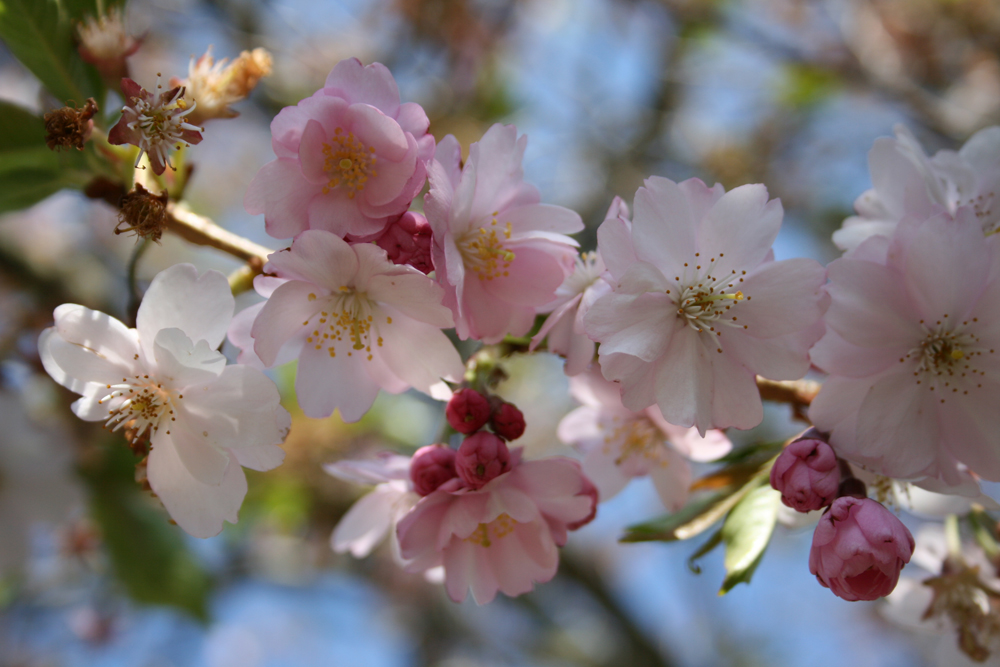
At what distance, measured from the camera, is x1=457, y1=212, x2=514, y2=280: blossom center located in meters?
1.07

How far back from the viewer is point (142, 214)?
964 millimetres

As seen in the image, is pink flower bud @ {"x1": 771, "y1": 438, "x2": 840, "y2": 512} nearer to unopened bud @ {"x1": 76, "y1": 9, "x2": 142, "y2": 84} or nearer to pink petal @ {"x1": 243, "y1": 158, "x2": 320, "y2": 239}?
pink petal @ {"x1": 243, "y1": 158, "x2": 320, "y2": 239}

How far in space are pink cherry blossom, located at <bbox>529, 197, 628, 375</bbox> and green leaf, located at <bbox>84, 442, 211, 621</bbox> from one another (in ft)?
5.85

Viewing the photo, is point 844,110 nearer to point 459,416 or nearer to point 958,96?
point 958,96

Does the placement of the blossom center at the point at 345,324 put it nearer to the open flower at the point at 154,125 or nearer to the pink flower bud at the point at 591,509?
the open flower at the point at 154,125

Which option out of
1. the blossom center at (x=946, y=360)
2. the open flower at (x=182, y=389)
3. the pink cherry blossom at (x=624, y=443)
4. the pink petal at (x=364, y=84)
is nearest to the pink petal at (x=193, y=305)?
the open flower at (x=182, y=389)

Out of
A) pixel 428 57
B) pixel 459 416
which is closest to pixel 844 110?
pixel 428 57

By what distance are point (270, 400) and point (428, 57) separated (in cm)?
350

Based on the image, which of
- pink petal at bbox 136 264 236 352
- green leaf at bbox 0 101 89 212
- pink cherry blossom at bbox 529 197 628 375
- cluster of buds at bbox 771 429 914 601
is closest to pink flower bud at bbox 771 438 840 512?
cluster of buds at bbox 771 429 914 601

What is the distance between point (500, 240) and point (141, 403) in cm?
58

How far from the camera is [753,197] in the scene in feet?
3.26

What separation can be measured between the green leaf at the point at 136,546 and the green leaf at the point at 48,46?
1.37m

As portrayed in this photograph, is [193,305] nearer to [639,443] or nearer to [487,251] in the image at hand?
[487,251]

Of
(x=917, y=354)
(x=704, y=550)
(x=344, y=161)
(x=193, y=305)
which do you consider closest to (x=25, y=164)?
(x=193, y=305)
